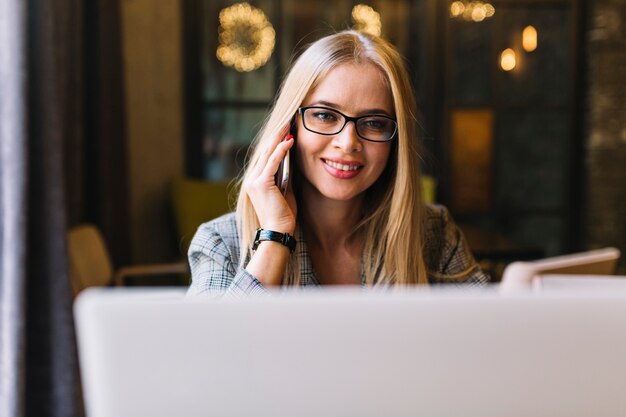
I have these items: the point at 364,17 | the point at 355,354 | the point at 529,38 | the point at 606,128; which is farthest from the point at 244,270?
the point at 606,128

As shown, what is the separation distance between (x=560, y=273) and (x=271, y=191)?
2.31 ft

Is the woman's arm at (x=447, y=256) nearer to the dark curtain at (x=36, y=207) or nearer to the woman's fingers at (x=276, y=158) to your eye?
the woman's fingers at (x=276, y=158)

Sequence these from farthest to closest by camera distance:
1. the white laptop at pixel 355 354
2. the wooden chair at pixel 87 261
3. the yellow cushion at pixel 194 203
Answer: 1. the yellow cushion at pixel 194 203
2. the wooden chair at pixel 87 261
3. the white laptop at pixel 355 354

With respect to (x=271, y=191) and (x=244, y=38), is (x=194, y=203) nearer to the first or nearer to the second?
(x=244, y=38)

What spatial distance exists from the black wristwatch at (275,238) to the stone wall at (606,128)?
4190mm

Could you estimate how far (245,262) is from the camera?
140 cm

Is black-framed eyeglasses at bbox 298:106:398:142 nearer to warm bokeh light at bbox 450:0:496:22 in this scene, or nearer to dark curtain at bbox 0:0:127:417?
dark curtain at bbox 0:0:127:417

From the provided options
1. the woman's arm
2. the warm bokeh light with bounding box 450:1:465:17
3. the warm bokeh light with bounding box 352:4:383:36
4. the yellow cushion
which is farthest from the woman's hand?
the warm bokeh light with bounding box 450:1:465:17

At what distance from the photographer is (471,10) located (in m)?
4.63

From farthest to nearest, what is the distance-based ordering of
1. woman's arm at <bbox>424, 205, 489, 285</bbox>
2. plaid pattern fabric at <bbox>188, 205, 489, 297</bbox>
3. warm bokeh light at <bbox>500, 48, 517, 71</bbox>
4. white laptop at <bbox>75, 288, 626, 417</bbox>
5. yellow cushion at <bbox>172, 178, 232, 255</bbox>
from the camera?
warm bokeh light at <bbox>500, 48, 517, 71</bbox>, yellow cushion at <bbox>172, 178, 232, 255</bbox>, woman's arm at <bbox>424, 205, 489, 285</bbox>, plaid pattern fabric at <bbox>188, 205, 489, 297</bbox>, white laptop at <bbox>75, 288, 626, 417</bbox>

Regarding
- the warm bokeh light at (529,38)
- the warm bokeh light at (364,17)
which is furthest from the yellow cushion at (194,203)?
the warm bokeh light at (529,38)

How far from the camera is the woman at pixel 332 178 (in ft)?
4.51

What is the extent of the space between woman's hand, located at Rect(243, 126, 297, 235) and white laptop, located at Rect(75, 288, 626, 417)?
2.57 feet

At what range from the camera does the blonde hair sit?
1.39 m
